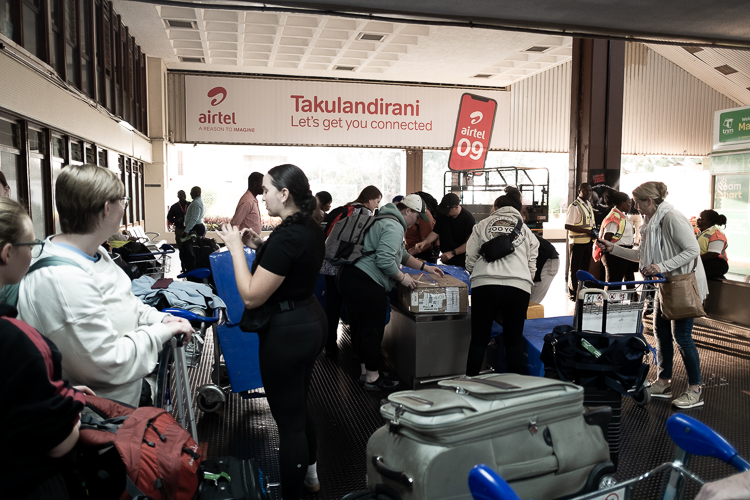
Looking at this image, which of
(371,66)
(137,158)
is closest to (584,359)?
(137,158)

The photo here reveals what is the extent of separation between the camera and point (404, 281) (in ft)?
12.8

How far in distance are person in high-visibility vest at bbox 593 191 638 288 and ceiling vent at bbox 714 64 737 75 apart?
15451mm

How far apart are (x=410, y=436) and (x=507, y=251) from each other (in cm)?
208

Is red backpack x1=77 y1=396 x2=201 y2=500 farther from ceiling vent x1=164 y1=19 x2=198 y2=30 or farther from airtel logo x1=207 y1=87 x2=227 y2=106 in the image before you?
airtel logo x1=207 y1=87 x2=227 y2=106

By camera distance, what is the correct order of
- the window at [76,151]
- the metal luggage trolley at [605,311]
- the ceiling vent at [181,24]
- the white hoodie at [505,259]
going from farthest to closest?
the ceiling vent at [181,24] → the window at [76,151] → the white hoodie at [505,259] → the metal luggage trolley at [605,311]

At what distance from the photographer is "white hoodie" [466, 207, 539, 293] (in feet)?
11.5

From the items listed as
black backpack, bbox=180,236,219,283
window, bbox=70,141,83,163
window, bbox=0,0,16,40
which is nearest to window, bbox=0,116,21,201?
window, bbox=0,0,16,40

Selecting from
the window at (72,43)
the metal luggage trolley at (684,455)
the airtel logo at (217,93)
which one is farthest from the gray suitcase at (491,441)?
the airtel logo at (217,93)

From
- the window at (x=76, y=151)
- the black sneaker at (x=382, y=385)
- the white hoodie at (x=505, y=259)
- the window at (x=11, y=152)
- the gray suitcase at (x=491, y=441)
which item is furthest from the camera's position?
the window at (x=76, y=151)

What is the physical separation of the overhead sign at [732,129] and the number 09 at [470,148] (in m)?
8.87

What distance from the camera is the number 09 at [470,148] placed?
1762 centimetres

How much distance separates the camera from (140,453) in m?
1.39

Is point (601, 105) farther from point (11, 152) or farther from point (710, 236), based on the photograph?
point (11, 152)

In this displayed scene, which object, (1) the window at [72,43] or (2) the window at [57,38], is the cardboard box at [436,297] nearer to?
(2) the window at [57,38]
